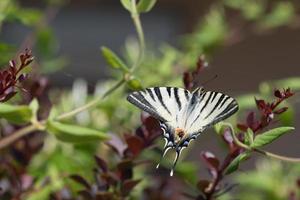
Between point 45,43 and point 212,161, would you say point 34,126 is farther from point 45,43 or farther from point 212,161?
point 45,43

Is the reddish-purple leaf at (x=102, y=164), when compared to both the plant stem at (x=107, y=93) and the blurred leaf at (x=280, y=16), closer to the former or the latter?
the plant stem at (x=107, y=93)

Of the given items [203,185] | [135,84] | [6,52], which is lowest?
[203,185]

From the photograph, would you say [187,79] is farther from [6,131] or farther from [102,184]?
[6,131]

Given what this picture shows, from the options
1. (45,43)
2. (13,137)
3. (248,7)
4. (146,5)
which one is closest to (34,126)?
(13,137)

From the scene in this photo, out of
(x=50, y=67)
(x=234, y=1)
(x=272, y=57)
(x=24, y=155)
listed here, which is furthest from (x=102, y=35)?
(x=24, y=155)

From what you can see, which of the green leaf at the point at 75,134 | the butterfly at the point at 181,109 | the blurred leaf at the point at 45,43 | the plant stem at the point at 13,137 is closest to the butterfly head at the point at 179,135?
the butterfly at the point at 181,109

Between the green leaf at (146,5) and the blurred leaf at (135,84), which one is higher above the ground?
the green leaf at (146,5)
